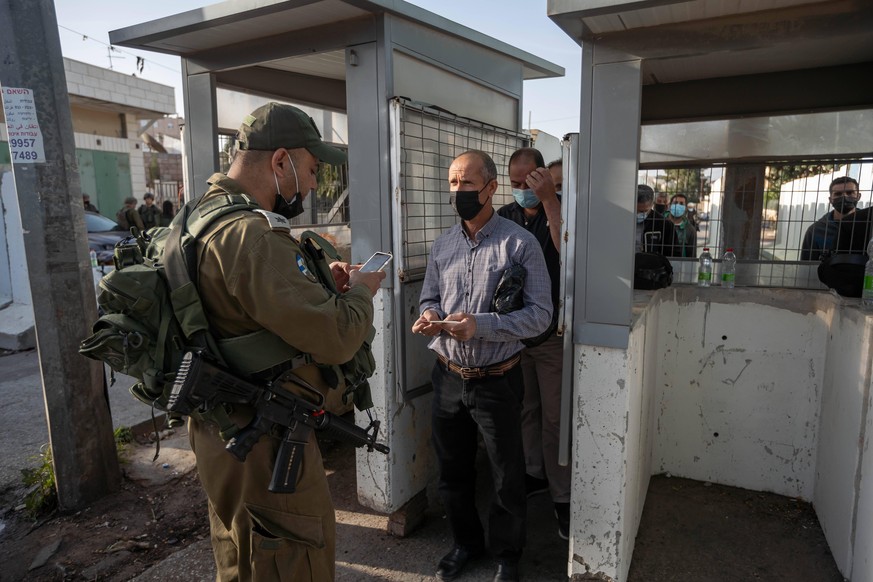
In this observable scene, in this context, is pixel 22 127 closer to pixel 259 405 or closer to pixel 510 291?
pixel 259 405

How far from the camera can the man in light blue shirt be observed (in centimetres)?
247

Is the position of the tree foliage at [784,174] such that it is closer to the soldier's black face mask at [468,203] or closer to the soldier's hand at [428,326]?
the soldier's black face mask at [468,203]

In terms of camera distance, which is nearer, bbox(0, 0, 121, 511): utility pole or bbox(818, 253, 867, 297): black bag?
bbox(818, 253, 867, 297): black bag

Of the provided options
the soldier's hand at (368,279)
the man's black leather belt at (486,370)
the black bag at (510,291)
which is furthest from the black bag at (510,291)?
the soldier's hand at (368,279)

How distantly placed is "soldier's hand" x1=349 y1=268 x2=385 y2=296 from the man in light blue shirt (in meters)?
0.39

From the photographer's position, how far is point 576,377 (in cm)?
246

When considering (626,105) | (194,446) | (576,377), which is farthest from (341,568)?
(626,105)

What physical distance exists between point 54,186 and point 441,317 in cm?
233

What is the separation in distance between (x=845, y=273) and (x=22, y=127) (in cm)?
437

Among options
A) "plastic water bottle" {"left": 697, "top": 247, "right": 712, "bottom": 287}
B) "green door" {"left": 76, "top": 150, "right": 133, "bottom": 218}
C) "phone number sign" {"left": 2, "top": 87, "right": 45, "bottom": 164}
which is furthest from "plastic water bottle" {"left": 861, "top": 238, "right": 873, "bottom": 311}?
"green door" {"left": 76, "top": 150, "right": 133, "bottom": 218}

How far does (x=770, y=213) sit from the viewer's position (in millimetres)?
3445

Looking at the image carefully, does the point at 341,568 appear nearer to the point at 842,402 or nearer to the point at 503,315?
the point at 503,315

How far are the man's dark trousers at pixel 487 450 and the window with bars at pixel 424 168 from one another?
758 millimetres

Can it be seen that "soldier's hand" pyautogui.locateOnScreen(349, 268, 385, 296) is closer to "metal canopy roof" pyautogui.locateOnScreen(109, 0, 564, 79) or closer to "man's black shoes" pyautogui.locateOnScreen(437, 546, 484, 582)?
"metal canopy roof" pyautogui.locateOnScreen(109, 0, 564, 79)
